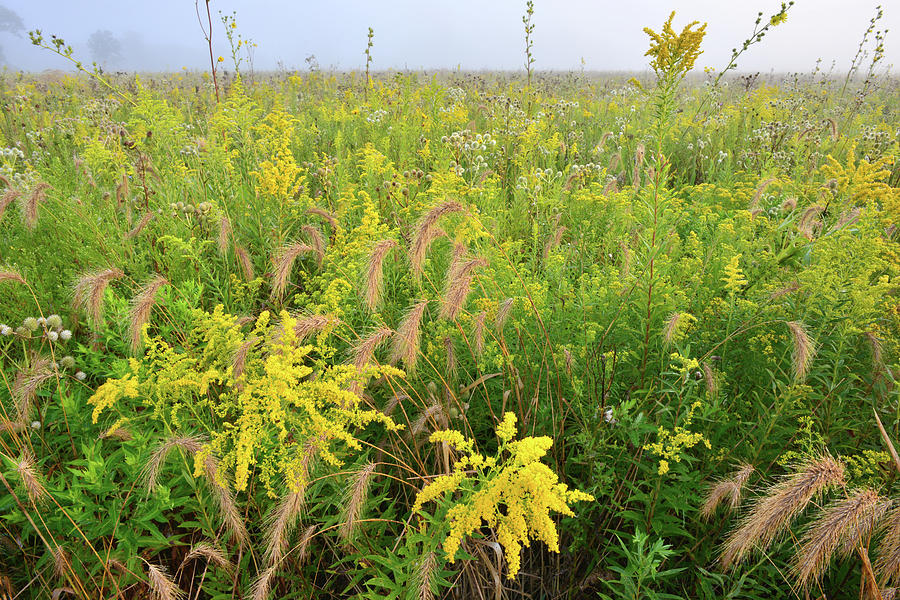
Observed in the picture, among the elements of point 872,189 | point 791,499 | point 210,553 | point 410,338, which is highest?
point 872,189

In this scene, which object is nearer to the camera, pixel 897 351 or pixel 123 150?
pixel 897 351

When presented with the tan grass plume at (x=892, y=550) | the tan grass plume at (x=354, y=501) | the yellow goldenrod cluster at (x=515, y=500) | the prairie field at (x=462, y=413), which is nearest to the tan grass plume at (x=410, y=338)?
the prairie field at (x=462, y=413)

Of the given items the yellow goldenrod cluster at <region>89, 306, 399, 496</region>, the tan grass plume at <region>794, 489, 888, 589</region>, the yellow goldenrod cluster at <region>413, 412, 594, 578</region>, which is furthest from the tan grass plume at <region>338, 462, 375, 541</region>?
the tan grass plume at <region>794, 489, 888, 589</region>

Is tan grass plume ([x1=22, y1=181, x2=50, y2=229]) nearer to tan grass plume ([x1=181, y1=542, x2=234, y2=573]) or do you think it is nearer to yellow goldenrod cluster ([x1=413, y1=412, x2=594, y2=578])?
tan grass plume ([x1=181, y1=542, x2=234, y2=573])

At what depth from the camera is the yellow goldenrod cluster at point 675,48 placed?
1807mm

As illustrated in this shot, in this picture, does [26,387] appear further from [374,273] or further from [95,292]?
[374,273]

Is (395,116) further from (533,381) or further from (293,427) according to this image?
(293,427)

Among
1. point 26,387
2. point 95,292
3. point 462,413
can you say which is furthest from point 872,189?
point 26,387

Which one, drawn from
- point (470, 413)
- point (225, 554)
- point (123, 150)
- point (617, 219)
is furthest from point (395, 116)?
point (225, 554)

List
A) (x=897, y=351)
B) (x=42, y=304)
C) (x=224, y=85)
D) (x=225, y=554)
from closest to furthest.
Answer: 1. (x=225, y=554)
2. (x=897, y=351)
3. (x=42, y=304)
4. (x=224, y=85)

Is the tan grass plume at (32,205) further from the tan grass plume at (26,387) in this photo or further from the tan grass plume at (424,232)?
the tan grass plume at (424,232)

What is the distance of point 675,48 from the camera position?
184cm

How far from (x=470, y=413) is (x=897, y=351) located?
2.05 m

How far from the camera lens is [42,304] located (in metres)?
2.94
